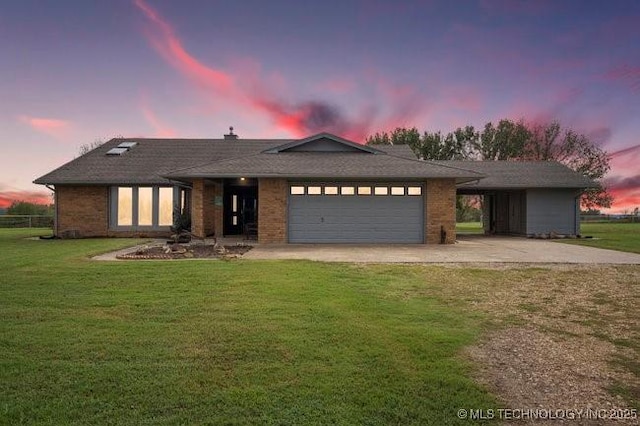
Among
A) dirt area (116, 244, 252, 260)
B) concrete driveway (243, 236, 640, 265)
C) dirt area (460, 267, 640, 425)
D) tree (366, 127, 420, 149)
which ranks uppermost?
tree (366, 127, 420, 149)

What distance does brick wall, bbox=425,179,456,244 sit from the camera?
1592 cm

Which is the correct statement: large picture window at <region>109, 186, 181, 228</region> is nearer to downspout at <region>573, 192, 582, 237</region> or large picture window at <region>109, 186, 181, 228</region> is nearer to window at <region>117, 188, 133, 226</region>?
window at <region>117, 188, 133, 226</region>

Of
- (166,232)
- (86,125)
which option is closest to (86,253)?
(166,232)

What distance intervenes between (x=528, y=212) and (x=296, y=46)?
14898mm

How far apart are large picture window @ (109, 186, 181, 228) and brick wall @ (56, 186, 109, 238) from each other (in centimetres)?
43

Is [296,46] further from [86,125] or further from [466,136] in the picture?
[466,136]

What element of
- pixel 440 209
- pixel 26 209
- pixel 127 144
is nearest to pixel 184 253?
pixel 440 209

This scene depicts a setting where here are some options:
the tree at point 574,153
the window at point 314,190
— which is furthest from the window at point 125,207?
the tree at point 574,153

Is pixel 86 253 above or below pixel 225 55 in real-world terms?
below

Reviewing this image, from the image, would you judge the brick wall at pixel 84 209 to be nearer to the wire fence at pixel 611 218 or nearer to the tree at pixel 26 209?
the tree at pixel 26 209

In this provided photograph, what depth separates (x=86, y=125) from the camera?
24.9m

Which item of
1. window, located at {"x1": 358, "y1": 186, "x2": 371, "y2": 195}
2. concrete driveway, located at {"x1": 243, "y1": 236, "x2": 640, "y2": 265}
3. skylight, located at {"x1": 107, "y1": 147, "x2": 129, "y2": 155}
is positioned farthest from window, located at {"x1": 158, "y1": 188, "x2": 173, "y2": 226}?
window, located at {"x1": 358, "y1": 186, "x2": 371, "y2": 195}

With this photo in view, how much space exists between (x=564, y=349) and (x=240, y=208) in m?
17.9

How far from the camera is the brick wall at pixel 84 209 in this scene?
18828 mm
